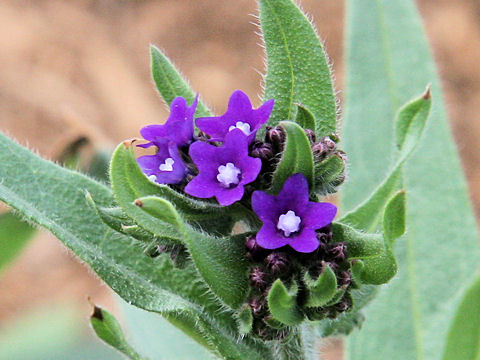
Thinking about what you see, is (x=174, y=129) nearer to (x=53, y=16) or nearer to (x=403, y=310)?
(x=403, y=310)

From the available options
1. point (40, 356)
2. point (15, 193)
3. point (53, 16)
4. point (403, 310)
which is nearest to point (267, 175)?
Answer: point (15, 193)

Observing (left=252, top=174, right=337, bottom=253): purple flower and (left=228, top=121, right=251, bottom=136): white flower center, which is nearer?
(left=252, top=174, right=337, bottom=253): purple flower

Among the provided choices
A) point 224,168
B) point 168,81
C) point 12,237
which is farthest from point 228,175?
point 12,237

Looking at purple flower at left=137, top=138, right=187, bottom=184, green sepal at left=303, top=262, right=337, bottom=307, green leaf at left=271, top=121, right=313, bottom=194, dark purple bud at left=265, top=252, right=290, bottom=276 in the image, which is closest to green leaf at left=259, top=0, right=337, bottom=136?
green leaf at left=271, top=121, right=313, bottom=194

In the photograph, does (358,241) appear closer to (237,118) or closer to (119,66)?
(237,118)

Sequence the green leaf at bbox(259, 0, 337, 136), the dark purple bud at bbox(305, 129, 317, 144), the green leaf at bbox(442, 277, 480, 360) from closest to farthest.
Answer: the dark purple bud at bbox(305, 129, 317, 144) < the green leaf at bbox(259, 0, 337, 136) < the green leaf at bbox(442, 277, 480, 360)

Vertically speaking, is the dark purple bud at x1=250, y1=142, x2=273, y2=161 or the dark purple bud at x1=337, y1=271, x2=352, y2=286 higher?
the dark purple bud at x1=250, y1=142, x2=273, y2=161

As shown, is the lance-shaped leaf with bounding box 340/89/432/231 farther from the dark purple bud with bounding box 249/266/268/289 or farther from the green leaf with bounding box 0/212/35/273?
the green leaf with bounding box 0/212/35/273
